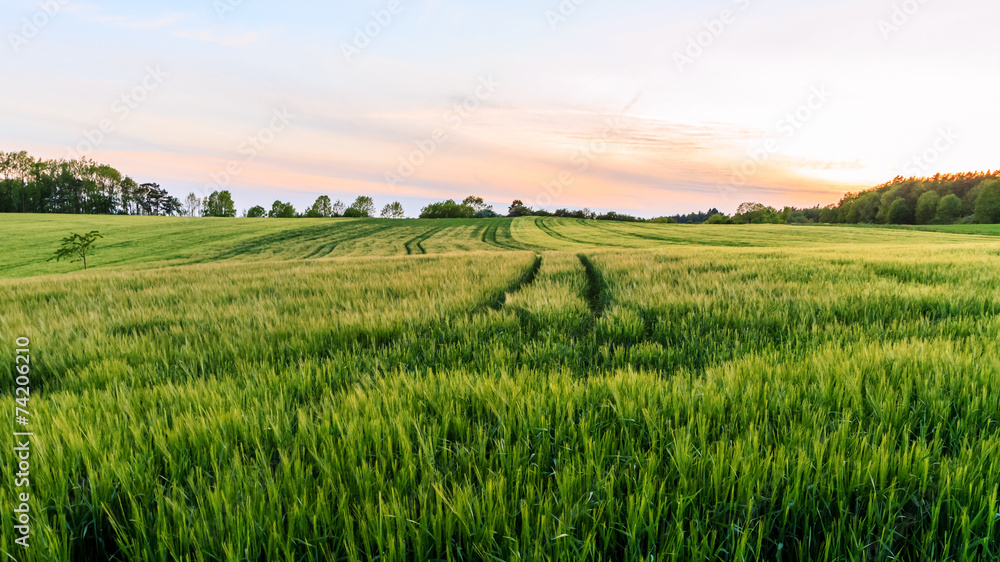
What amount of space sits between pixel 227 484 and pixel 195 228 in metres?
67.2

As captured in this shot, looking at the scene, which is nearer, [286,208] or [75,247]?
[75,247]

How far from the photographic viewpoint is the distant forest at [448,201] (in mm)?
78812

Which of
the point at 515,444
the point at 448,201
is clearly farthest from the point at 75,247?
the point at 448,201

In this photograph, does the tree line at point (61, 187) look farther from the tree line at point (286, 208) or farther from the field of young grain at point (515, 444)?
the field of young grain at point (515, 444)

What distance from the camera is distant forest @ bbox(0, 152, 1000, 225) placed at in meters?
78.8

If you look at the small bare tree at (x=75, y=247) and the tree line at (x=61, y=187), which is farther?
the tree line at (x=61, y=187)

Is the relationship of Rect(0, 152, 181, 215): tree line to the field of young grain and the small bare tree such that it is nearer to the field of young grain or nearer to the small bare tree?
the small bare tree

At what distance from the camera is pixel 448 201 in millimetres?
110750

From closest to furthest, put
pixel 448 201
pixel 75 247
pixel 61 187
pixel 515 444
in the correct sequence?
→ 1. pixel 515 444
2. pixel 75 247
3. pixel 61 187
4. pixel 448 201

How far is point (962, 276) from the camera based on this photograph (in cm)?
535

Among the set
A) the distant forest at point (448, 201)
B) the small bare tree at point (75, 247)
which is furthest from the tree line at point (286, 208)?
the small bare tree at point (75, 247)

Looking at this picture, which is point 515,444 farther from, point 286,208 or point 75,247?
point 286,208

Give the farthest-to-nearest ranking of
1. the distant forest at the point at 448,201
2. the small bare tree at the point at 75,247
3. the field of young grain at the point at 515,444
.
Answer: the distant forest at the point at 448,201, the small bare tree at the point at 75,247, the field of young grain at the point at 515,444

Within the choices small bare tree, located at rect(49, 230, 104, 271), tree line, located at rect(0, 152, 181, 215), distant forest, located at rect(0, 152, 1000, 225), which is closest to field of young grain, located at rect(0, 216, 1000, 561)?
small bare tree, located at rect(49, 230, 104, 271)
